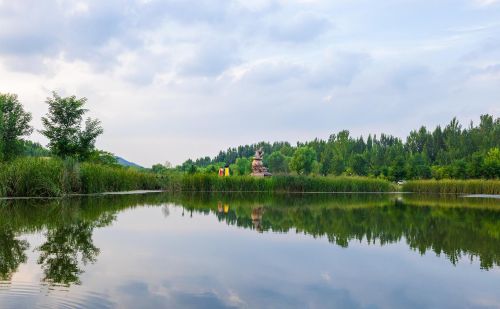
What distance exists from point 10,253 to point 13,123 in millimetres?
31942

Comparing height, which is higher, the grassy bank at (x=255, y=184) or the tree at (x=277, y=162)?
the tree at (x=277, y=162)

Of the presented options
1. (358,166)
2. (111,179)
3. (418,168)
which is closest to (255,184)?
(111,179)

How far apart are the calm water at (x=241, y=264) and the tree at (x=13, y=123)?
24.4 metres

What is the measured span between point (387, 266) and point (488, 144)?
6655cm

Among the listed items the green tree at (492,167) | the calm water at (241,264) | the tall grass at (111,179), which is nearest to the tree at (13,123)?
the tall grass at (111,179)

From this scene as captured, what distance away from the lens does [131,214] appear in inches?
569

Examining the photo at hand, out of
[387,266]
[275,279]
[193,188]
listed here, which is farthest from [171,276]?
[193,188]

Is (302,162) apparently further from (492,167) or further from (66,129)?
(66,129)

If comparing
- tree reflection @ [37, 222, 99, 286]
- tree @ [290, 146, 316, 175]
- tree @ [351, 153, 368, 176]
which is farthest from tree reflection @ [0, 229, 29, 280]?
tree @ [290, 146, 316, 175]

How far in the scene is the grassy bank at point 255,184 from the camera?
3397cm

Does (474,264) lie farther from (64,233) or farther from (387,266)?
(64,233)

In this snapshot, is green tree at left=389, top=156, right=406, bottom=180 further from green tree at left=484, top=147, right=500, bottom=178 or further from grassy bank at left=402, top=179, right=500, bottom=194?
grassy bank at left=402, top=179, right=500, bottom=194

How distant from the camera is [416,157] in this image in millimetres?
67688

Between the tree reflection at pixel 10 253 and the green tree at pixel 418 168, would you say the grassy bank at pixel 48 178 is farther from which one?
the green tree at pixel 418 168
